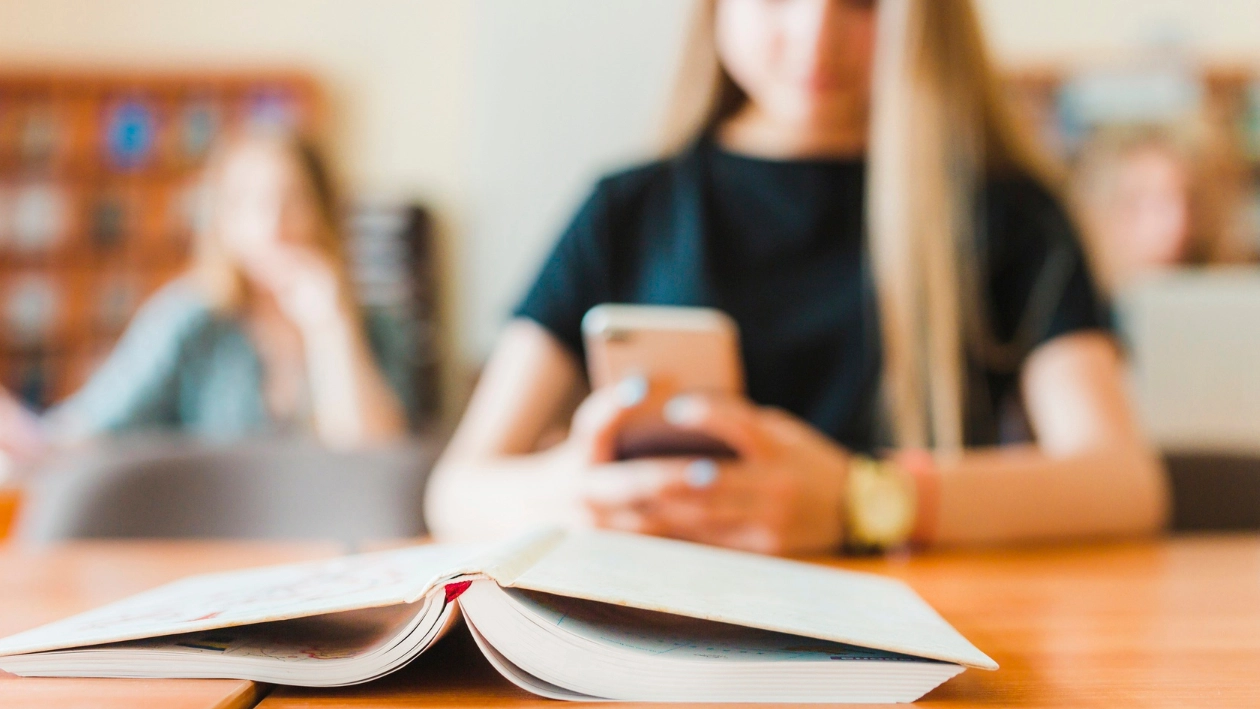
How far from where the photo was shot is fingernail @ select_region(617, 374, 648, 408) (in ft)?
2.17

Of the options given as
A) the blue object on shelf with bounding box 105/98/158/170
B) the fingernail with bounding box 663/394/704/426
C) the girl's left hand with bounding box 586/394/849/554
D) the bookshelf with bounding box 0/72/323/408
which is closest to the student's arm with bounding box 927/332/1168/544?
the girl's left hand with bounding box 586/394/849/554

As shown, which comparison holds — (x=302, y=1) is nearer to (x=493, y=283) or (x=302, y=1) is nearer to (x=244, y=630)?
(x=493, y=283)

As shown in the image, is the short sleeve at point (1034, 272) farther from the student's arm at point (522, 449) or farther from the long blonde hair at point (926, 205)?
the student's arm at point (522, 449)

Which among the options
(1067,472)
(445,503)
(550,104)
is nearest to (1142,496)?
(1067,472)

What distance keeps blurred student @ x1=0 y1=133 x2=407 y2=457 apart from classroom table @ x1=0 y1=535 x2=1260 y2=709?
116 cm

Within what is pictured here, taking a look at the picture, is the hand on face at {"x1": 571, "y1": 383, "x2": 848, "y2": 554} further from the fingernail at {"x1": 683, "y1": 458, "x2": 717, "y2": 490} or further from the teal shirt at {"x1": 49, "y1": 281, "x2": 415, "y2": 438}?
the teal shirt at {"x1": 49, "y1": 281, "x2": 415, "y2": 438}

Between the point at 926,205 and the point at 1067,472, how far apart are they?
0.93 ft

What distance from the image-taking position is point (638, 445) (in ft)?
2.34

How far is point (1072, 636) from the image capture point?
0.42 meters

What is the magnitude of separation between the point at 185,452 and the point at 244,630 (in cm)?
66

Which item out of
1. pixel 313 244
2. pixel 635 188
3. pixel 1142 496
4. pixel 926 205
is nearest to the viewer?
pixel 1142 496

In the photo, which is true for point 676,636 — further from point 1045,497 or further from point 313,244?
point 313,244

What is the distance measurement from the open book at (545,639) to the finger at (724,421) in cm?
30

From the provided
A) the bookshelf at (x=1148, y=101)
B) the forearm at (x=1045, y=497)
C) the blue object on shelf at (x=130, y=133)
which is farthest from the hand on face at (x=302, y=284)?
the bookshelf at (x=1148, y=101)
